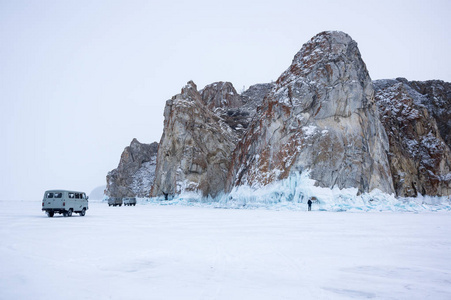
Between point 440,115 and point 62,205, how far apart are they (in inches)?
4646

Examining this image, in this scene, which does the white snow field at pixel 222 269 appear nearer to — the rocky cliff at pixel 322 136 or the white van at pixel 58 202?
the white van at pixel 58 202

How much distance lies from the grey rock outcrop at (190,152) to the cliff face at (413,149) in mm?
45090

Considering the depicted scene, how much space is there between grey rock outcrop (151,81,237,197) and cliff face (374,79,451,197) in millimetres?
45090

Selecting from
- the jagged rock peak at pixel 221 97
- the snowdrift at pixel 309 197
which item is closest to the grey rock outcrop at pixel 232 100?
the jagged rock peak at pixel 221 97

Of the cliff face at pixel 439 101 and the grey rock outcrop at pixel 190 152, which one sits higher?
the cliff face at pixel 439 101

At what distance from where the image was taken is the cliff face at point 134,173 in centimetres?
11981

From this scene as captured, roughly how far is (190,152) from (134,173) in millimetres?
48607

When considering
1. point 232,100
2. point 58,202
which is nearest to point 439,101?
point 232,100

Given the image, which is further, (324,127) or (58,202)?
(324,127)

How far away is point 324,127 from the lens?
56781 millimetres

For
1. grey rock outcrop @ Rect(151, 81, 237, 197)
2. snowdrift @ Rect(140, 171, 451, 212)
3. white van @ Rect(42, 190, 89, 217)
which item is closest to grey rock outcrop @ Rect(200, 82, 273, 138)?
grey rock outcrop @ Rect(151, 81, 237, 197)

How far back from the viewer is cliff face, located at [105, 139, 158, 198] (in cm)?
11981

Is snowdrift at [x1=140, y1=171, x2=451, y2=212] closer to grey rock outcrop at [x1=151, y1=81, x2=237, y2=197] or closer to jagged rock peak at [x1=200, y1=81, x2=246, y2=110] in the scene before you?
grey rock outcrop at [x1=151, y1=81, x2=237, y2=197]

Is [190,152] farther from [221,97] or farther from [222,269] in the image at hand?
[222,269]
